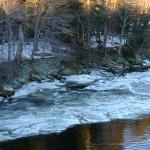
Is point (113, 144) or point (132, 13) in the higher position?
point (132, 13)

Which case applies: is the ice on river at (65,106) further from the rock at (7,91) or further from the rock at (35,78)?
the rock at (35,78)

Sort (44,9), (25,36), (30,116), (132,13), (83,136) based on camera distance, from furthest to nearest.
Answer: (132,13), (25,36), (44,9), (30,116), (83,136)

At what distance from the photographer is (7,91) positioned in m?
32.0

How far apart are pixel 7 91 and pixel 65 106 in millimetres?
5652

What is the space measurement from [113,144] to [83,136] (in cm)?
203

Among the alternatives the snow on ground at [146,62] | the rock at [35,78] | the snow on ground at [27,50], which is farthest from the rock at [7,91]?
the snow on ground at [146,62]

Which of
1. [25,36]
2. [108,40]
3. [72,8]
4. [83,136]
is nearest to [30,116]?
[83,136]

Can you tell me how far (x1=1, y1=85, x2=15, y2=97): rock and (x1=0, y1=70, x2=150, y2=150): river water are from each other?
0.43 metres

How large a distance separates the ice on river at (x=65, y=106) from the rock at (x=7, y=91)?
0.39m

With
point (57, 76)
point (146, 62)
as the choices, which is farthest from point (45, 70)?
point (146, 62)

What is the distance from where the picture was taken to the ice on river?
23.4 metres

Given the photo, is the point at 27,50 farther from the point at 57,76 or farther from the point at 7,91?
the point at 7,91

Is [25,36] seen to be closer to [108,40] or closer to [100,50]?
[100,50]

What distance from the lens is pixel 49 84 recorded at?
36219 millimetres
